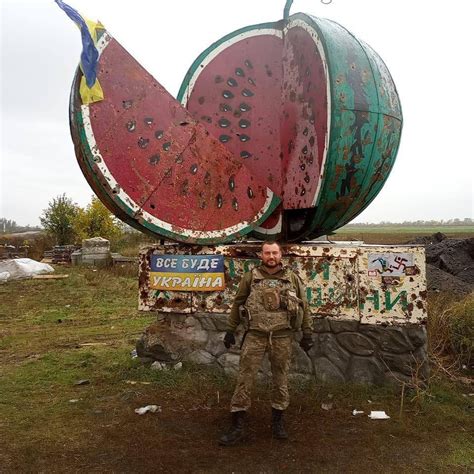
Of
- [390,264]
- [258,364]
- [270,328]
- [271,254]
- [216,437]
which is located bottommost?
[216,437]

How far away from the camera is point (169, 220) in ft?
18.0

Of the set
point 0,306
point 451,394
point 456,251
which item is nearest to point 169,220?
point 451,394

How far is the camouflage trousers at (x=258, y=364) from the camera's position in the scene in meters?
4.29

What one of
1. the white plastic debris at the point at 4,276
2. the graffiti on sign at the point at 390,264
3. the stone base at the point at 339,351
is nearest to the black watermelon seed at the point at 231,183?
the stone base at the point at 339,351

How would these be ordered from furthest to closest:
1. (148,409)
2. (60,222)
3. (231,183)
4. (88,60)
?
(60,222), (231,183), (88,60), (148,409)

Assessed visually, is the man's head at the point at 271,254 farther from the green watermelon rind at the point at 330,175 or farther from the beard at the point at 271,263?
the green watermelon rind at the point at 330,175

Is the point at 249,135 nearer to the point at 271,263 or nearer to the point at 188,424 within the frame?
the point at 271,263

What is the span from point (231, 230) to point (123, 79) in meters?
2.02

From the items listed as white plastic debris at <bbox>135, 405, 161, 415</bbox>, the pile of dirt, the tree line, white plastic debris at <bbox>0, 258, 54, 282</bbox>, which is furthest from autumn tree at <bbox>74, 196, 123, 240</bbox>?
white plastic debris at <bbox>135, 405, 161, 415</bbox>

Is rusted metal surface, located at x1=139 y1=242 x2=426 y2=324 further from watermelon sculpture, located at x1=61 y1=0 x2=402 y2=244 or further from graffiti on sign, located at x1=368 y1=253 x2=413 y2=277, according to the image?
watermelon sculpture, located at x1=61 y1=0 x2=402 y2=244

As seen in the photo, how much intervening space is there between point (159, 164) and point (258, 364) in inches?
96.6

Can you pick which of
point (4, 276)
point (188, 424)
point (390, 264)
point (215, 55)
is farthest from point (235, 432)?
point (4, 276)

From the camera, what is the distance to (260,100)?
19.6ft

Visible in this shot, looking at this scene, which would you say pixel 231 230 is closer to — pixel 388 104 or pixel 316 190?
pixel 316 190
